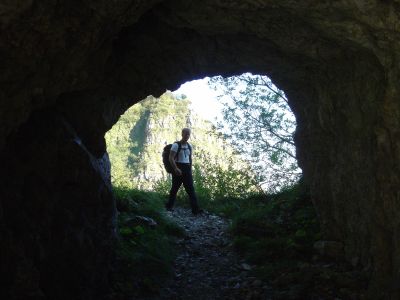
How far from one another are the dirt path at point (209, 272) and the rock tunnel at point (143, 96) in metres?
1.43

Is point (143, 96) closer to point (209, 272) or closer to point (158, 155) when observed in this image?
point (209, 272)

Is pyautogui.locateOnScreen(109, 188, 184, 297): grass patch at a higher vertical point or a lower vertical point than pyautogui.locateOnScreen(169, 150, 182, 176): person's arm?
lower

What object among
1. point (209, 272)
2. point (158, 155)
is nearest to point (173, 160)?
point (209, 272)

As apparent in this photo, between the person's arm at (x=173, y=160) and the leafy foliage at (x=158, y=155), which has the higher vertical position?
the leafy foliage at (x=158, y=155)

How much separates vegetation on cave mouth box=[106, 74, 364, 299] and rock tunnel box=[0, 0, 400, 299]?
0.62 meters

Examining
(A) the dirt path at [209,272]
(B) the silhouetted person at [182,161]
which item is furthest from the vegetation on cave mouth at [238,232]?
(B) the silhouetted person at [182,161]

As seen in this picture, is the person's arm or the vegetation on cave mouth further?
the person's arm

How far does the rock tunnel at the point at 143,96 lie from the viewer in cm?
437

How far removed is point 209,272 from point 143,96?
143 inches

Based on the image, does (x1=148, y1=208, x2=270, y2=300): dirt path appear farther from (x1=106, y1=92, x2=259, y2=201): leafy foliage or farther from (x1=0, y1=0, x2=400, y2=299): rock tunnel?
(x1=106, y1=92, x2=259, y2=201): leafy foliage

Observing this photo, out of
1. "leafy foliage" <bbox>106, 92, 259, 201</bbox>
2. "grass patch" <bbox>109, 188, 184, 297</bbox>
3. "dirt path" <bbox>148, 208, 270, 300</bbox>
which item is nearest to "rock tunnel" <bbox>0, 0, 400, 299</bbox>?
"grass patch" <bbox>109, 188, 184, 297</bbox>

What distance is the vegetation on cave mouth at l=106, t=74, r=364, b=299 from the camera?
6.24 metres

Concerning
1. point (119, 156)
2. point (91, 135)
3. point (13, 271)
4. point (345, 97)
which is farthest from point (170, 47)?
point (119, 156)

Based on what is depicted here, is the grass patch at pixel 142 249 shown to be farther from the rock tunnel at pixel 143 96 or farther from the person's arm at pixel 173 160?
the person's arm at pixel 173 160
